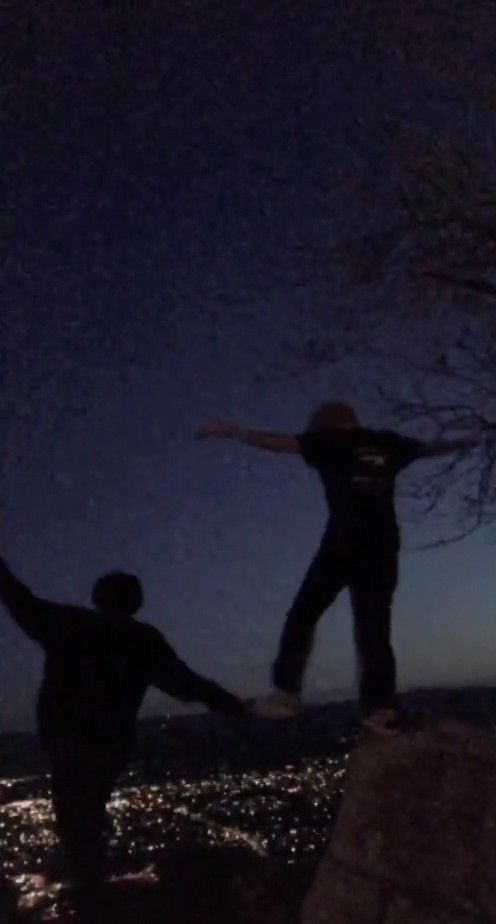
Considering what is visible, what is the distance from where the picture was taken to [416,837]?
6020 mm

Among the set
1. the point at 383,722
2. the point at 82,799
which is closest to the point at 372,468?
the point at 383,722

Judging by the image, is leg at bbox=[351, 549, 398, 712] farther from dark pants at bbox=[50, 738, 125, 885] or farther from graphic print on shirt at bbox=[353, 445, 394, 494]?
Answer: dark pants at bbox=[50, 738, 125, 885]

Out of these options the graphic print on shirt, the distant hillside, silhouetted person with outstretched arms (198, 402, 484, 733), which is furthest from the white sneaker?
the distant hillside

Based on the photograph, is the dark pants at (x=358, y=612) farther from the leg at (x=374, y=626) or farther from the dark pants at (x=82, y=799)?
the dark pants at (x=82, y=799)

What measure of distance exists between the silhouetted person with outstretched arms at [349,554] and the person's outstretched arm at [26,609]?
3.78 ft

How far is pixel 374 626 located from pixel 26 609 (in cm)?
172

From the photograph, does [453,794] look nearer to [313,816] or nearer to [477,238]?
[477,238]

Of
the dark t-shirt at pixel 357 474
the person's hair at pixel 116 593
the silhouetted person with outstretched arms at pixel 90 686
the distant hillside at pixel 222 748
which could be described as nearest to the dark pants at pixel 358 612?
the dark t-shirt at pixel 357 474

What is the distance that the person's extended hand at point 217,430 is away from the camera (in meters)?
6.46

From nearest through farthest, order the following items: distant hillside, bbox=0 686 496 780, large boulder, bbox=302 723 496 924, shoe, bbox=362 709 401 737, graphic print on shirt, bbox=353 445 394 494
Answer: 1. large boulder, bbox=302 723 496 924
2. shoe, bbox=362 709 401 737
3. graphic print on shirt, bbox=353 445 394 494
4. distant hillside, bbox=0 686 496 780

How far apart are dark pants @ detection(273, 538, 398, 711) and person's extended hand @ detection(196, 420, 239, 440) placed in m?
0.73

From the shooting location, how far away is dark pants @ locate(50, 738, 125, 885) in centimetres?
639

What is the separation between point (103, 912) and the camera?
22.8 feet

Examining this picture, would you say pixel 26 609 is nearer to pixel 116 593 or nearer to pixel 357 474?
pixel 116 593
